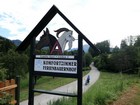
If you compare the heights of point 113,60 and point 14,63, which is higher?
point 113,60

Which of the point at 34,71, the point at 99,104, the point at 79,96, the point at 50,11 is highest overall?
the point at 50,11

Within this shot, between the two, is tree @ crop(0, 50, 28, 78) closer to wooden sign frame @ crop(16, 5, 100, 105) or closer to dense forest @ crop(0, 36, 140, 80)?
dense forest @ crop(0, 36, 140, 80)

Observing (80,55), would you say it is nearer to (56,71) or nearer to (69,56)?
(69,56)

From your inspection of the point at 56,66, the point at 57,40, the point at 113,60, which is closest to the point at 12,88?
the point at 56,66

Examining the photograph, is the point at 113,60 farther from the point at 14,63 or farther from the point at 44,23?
the point at 44,23

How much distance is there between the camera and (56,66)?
7121 millimetres

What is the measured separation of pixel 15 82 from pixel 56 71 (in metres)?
2.41

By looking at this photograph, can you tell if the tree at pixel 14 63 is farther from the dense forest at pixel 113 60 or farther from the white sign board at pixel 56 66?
the white sign board at pixel 56 66

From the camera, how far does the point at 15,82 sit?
8906 mm

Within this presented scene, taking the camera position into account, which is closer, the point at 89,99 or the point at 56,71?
the point at 56,71

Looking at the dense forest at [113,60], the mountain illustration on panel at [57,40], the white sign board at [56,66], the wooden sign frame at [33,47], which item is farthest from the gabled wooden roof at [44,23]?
the dense forest at [113,60]

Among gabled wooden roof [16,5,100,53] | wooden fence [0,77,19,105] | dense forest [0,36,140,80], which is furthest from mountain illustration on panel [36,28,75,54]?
dense forest [0,36,140,80]

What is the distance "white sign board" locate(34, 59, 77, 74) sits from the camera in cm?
682

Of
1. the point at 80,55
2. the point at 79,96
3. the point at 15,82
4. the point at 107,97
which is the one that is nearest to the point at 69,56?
the point at 80,55
